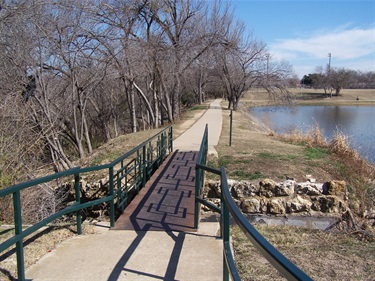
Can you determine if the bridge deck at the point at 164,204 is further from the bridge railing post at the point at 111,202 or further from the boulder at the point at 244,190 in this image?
the boulder at the point at 244,190

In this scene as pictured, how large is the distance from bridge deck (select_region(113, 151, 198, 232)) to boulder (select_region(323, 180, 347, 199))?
137 inches

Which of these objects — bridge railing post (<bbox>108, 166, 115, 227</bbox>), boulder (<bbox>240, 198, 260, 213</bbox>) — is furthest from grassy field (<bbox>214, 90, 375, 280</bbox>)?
bridge railing post (<bbox>108, 166, 115, 227</bbox>)

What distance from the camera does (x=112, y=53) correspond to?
17328 millimetres

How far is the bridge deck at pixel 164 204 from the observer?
18.7 ft

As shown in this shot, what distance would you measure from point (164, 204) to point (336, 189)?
4.82m

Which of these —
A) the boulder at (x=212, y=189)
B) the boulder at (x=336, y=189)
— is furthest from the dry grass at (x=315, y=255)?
the boulder at (x=212, y=189)

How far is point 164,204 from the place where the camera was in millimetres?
6820

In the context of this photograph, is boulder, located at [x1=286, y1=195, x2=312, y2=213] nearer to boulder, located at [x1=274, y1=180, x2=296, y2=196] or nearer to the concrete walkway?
boulder, located at [x1=274, y1=180, x2=296, y2=196]

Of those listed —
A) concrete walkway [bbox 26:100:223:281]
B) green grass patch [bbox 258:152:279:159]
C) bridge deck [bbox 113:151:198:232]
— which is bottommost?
green grass patch [bbox 258:152:279:159]

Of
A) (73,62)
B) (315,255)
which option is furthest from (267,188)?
(73,62)

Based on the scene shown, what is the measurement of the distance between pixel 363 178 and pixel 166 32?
16.4m

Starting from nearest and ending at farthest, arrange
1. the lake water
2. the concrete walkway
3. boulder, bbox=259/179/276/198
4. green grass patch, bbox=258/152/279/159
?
the concrete walkway → boulder, bbox=259/179/276/198 → green grass patch, bbox=258/152/279/159 → the lake water

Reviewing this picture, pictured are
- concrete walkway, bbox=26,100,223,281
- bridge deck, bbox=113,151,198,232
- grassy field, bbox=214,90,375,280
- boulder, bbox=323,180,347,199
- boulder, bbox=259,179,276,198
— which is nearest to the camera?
concrete walkway, bbox=26,100,223,281

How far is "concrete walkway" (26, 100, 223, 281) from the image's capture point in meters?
3.99
